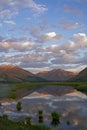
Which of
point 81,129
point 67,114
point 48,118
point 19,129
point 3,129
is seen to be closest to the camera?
point 3,129

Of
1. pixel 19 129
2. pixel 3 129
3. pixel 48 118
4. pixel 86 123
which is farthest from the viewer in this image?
pixel 48 118

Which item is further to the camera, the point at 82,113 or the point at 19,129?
the point at 82,113

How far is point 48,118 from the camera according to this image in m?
44.1

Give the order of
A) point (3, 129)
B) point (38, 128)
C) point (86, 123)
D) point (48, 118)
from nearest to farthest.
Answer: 1. point (3, 129)
2. point (38, 128)
3. point (86, 123)
4. point (48, 118)

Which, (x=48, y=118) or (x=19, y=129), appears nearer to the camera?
(x=19, y=129)

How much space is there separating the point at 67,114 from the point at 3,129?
2559cm

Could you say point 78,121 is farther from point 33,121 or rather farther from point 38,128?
point 38,128

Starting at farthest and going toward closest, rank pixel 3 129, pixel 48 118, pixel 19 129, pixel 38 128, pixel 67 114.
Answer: pixel 67 114, pixel 48 118, pixel 38 128, pixel 19 129, pixel 3 129

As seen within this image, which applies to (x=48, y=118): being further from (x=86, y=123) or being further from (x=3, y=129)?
(x=3, y=129)

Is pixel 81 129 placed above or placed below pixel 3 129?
below

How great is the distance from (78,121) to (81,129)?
5.57m

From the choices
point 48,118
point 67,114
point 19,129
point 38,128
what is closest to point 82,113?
point 67,114

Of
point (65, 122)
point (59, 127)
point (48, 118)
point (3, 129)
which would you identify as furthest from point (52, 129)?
point (3, 129)

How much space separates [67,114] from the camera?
48594mm
